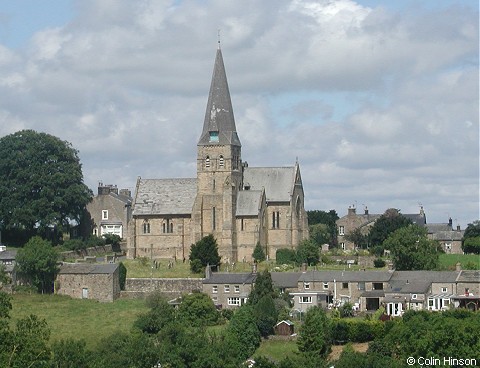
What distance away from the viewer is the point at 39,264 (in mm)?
84562

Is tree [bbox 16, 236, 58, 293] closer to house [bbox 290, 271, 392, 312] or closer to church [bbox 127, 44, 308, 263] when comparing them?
church [bbox 127, 44, 308, 263]

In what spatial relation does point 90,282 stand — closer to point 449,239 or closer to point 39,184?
point 39,184

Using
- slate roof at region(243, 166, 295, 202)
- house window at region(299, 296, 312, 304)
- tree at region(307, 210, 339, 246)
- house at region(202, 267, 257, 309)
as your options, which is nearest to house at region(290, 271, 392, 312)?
house window at region(299, 296, 312, 304)

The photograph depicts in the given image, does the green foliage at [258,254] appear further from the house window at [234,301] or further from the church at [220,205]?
the house window at [234,301]

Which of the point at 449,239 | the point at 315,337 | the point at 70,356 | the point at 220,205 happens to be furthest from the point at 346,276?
the point at 449,239

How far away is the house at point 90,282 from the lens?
276 feet

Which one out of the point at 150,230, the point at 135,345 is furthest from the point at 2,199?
the point at 135,345

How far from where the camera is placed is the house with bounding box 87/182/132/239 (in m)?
106

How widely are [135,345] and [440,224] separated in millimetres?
62921

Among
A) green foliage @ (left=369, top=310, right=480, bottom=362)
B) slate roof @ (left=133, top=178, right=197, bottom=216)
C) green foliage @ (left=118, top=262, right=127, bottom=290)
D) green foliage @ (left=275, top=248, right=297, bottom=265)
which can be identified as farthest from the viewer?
slate roof @ (left=133, top=178, right=197, bottom=216)

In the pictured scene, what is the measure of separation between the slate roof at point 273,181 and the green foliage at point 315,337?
2681cm

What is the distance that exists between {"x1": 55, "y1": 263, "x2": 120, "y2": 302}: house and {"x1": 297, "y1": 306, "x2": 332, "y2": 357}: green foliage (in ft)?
56.4

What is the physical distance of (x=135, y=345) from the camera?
2509 inches

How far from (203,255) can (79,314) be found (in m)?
12.6
